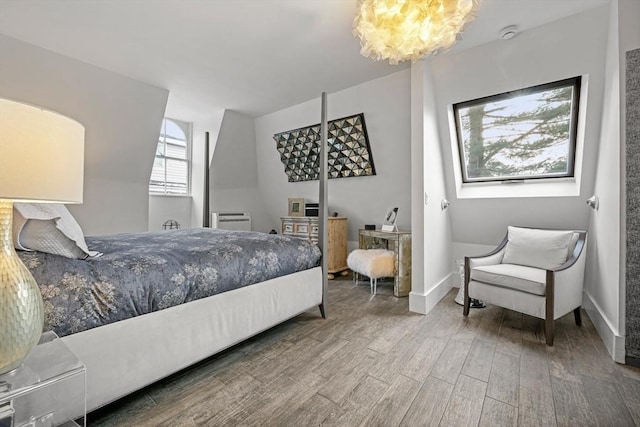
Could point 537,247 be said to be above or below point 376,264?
above

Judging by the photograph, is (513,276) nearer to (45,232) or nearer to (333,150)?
(333,150)

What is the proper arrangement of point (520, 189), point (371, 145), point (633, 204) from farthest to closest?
1. point (371, 145)
2. point (520, 189)
3. point (633, 204)

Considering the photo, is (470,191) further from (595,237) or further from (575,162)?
(595,237)

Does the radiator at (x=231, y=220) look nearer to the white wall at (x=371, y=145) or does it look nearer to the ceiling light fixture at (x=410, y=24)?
the white wall at (x=371, y=145)

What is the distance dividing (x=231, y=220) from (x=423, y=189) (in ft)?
11.2

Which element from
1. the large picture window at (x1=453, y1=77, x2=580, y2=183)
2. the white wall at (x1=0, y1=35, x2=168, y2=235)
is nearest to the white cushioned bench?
the large picture window at (x1=453, y1=77, x2=580, y2=183)

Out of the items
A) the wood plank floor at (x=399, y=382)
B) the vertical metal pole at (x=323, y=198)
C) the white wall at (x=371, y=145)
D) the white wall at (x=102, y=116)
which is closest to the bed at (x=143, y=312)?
the wood plank floor at (x=399, y=382)

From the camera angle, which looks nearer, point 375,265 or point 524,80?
point 524,80

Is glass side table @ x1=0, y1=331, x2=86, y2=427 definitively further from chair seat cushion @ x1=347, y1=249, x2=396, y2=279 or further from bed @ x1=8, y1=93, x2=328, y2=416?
chair seat cushion @ x1=347, y1=249, x2=396, y2=279

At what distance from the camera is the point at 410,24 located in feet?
5.04

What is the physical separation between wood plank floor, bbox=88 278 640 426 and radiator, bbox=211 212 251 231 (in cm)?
285

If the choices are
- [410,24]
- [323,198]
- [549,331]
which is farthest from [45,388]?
[549,331]

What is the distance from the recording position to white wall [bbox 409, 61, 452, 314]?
2574mm

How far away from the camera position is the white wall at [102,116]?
8.80ft
